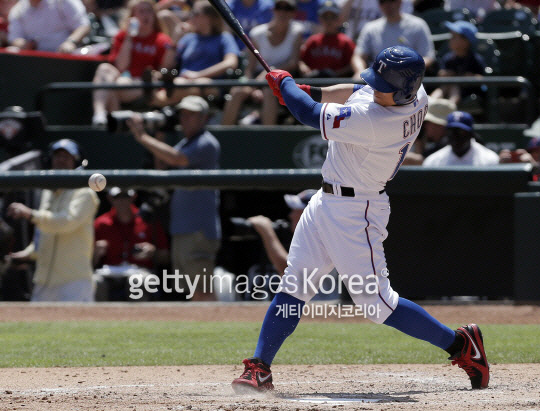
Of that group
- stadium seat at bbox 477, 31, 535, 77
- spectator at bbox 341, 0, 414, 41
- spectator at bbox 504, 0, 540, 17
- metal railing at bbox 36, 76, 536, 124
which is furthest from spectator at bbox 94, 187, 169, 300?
spectator at bbox 504, 0, 540, 17

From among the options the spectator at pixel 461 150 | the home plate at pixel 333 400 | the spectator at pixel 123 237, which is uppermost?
the spectator at pixel 461 150

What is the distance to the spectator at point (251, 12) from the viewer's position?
990cm

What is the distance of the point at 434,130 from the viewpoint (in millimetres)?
8141

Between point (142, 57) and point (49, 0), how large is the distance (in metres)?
1.33

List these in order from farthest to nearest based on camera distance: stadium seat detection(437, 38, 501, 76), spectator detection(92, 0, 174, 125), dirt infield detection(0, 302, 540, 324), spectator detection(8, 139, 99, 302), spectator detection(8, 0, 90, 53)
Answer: spectator detection(8, 0, 90, 53) → spectator detection(92, 0, 174, 125) → stadium seat detection(437, 38, 501, 76) → spectator detection(8, 139, 99, 302) → dirt infield detection(0, 302, 540, 324)

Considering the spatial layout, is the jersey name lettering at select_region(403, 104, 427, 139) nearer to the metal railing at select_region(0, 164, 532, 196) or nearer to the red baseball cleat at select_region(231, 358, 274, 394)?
the red baseball cleat at select_region(231, 358, 274, 394)

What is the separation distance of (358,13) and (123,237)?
403 centimetres

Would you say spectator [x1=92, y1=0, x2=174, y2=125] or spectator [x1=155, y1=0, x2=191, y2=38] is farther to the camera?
spectator [x1=155, y1=0, x2=191, y2=38]

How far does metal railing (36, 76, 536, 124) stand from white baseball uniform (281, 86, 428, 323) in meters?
4.09

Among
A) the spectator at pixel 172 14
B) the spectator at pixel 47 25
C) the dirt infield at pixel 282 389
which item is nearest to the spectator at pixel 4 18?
the spectator at pixel 47 25

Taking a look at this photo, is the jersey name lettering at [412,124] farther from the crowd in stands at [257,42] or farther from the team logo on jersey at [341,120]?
the crowd in stands at [257,42]

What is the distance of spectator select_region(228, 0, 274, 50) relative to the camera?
990cm

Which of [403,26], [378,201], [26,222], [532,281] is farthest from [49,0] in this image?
[378,201]

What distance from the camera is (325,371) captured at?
509 cm
